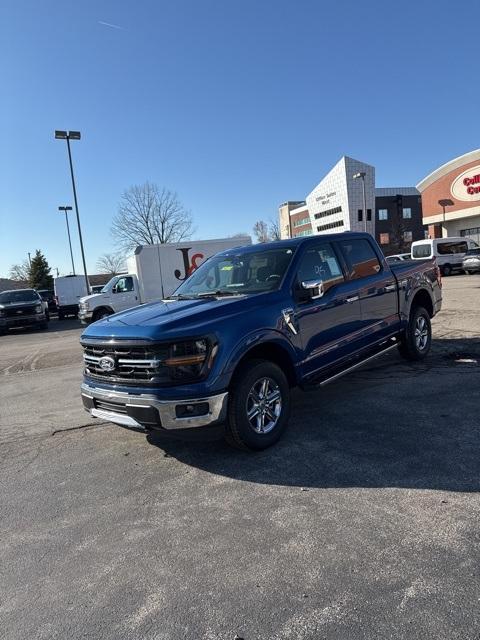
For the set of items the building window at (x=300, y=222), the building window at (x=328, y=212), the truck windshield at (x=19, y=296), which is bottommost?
the truck windshield at (x=19, y=296)

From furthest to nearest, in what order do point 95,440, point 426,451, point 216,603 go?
point 95,440, point 426,451, point 216,603

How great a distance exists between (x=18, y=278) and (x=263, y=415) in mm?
103991

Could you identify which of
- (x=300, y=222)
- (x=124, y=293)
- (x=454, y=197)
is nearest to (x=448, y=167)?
(x=454, y=197)

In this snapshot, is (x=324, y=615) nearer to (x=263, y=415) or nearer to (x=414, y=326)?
(x=263, y=415)

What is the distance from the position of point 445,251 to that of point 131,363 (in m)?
30.7

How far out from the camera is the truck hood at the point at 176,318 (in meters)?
3.95

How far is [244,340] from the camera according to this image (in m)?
4.14

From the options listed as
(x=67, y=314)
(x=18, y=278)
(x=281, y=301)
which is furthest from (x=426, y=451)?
(x=18, y=278)

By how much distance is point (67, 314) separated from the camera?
30.0 meters

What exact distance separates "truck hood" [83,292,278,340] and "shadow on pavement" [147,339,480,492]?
93 centimetres

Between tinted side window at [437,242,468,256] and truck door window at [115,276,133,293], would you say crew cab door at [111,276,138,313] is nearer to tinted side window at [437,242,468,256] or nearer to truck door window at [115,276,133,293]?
truck door window at [115,276,133,293]

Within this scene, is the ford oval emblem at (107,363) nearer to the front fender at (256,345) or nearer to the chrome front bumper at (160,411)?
the chrome front bumper at (160,411)

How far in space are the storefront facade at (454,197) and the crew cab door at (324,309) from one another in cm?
3934

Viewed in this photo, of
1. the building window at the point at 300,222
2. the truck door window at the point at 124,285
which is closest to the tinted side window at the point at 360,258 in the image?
the truck door window at the point at 124,285
